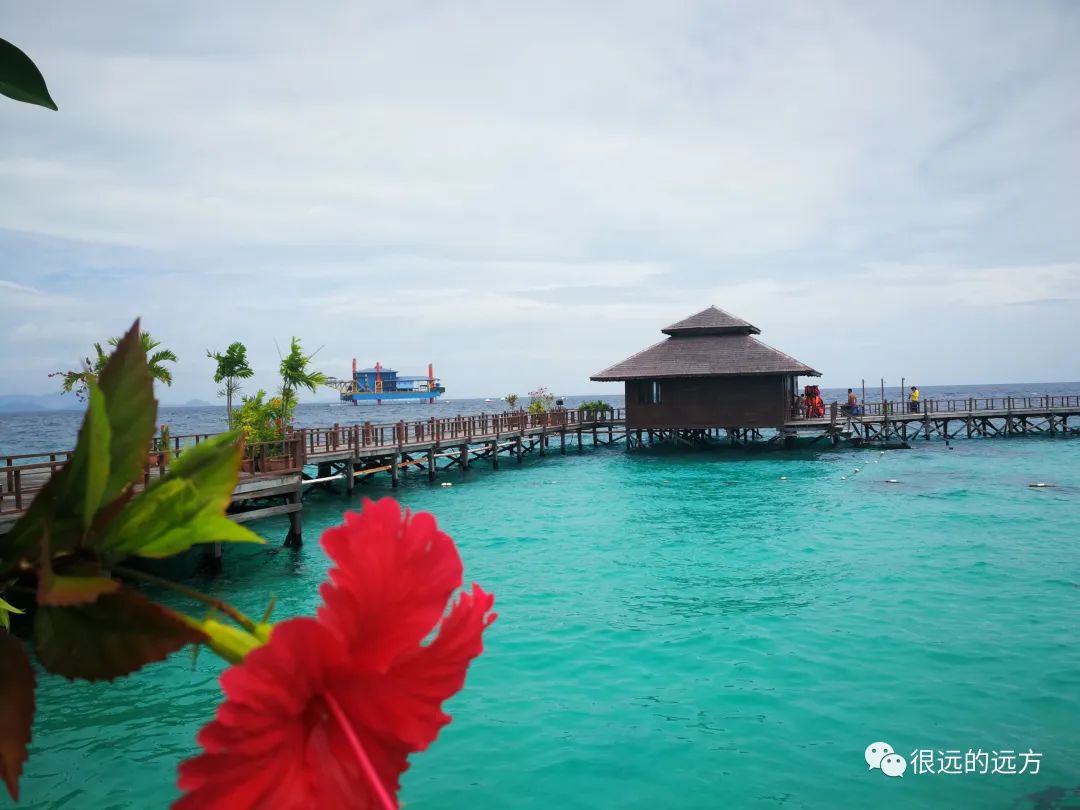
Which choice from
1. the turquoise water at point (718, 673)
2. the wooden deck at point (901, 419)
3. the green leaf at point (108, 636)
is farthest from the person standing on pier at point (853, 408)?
the green leaf at point (108, 636)

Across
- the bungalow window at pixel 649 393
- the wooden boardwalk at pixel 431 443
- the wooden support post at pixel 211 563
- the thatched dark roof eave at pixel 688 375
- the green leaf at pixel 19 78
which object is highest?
the thatched dark roof eave at pixel 688 375

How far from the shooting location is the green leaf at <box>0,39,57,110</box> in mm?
796

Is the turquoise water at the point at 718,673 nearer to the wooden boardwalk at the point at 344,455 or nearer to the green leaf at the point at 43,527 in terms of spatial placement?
the wooden boardwalk at the point at 344,455

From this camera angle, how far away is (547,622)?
12359 millimetres

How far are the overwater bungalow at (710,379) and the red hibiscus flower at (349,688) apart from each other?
36.3 metres

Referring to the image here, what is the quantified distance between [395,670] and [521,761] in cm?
816

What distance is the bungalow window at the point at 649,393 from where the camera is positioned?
128 ft

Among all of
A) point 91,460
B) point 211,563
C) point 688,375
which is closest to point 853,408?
point 688,375

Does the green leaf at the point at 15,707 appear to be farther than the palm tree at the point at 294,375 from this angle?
No

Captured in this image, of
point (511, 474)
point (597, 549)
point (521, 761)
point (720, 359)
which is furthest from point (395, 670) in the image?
point (720, 359)

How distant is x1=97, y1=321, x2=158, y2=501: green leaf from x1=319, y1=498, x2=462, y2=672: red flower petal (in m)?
0.13

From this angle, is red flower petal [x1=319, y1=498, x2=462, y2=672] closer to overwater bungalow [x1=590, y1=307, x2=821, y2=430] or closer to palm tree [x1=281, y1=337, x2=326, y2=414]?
palm tree [x1=281, y1=337, x2=326, y2=414]

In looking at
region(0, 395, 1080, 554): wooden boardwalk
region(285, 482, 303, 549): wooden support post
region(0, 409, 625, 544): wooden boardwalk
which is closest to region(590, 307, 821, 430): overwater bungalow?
region(0, 395, 1080, 554): wooden boardwalk

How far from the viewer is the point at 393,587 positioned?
19.8 inches
